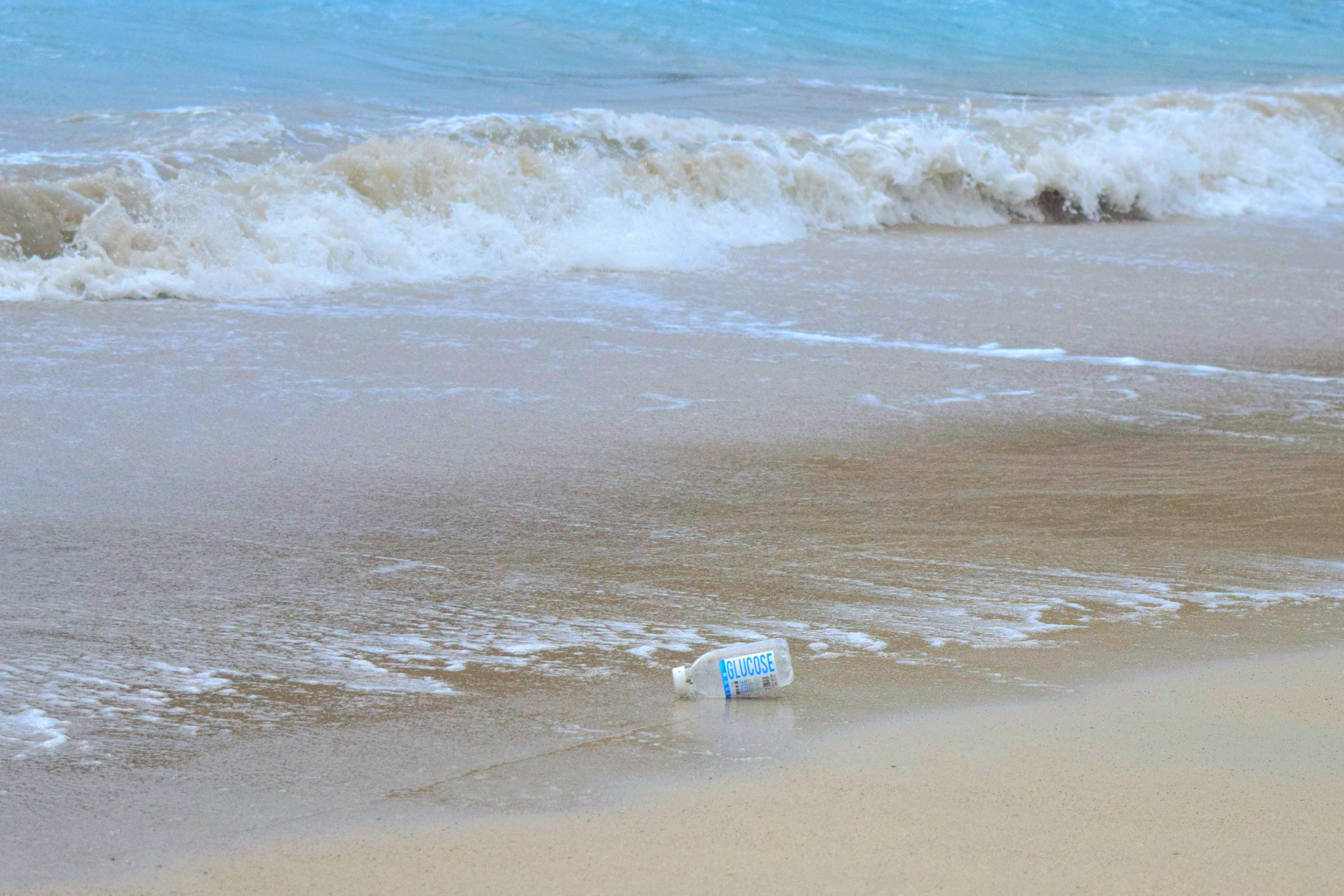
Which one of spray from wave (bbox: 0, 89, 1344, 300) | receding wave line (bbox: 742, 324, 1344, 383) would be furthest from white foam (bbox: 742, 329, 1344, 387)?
spray from wave (bbox: 0, 89, 1344, 300)

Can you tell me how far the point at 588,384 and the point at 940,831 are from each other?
4.31 m

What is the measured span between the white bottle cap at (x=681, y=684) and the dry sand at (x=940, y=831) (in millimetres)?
422

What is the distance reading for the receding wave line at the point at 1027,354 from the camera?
7.36m

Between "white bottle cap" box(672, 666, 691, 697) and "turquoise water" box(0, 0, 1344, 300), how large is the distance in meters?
6.27

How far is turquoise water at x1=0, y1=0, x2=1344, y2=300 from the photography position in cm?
981

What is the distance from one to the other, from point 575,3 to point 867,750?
31.1 m

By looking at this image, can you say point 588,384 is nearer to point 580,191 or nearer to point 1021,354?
point 1021,354

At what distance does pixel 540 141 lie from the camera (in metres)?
14.2

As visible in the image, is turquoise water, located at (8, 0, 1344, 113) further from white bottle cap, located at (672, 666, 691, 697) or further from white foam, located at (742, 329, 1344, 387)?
white bottle cap, located at (672, 666, 691, 697)

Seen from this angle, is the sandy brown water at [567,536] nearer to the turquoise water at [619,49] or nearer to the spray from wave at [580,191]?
the spray from wave at [580,191]

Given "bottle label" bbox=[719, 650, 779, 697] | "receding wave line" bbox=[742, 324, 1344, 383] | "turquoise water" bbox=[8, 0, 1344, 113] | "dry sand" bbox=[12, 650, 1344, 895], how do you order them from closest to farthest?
"dry sand" bbox=[12, 650, 1344, 895] → "bottle label" bbox=[719, 650, 779, 697] → "receding wave line" bbox=[742, 324, 1344, 383] → "turquoise water" bbox=[8, 0, 1344, 113]

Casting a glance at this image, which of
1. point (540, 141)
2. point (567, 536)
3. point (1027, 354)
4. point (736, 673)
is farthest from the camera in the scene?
point (540, 141)

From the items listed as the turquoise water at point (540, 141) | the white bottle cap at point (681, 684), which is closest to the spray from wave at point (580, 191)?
the turquoise water at point (540, 141)

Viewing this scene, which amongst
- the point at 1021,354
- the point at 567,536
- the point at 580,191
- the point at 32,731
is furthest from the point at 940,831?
the point at 580,191
